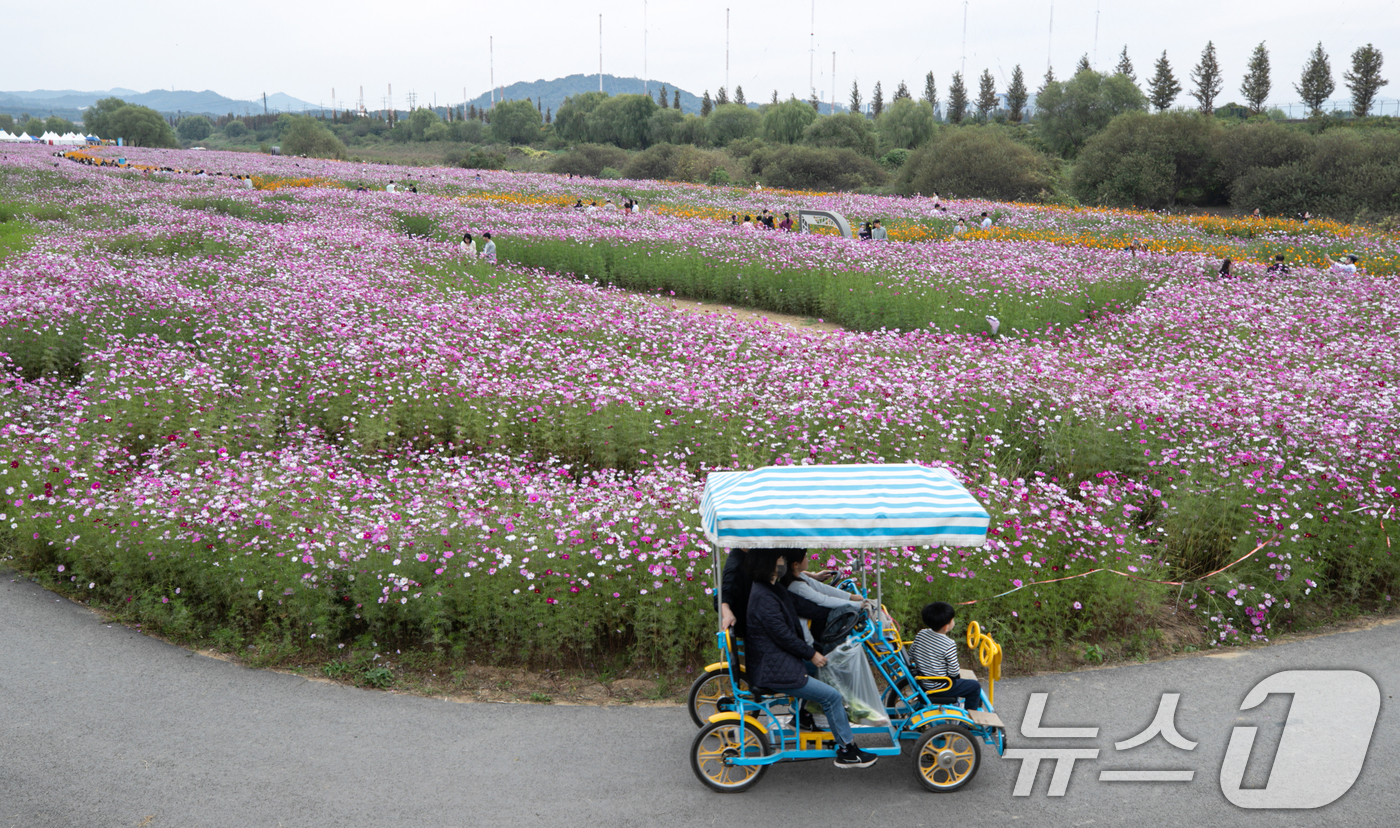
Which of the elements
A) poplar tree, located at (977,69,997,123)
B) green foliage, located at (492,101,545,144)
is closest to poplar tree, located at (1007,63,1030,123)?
poplar tree, located at (977,69,997,123)

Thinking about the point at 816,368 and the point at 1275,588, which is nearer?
the point at 1275,588

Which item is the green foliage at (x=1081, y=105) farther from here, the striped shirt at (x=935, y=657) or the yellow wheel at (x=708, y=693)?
the yellow wheel at (x=708, y=693)

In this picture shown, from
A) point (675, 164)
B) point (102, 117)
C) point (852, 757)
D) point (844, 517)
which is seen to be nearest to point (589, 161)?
point (675, 164)

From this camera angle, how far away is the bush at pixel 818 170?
57.6 meters

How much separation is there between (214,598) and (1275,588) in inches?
369

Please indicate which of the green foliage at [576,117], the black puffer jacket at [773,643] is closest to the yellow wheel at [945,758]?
the black puffer jacket at [773,643]

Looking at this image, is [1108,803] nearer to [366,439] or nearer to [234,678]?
[234,678]

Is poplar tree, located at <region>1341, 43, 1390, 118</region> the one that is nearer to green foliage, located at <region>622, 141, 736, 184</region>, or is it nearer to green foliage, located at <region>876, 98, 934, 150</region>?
green foliage, located at <region>876, 98, 934, 150</region>

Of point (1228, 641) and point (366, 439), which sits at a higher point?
point (366, 439)

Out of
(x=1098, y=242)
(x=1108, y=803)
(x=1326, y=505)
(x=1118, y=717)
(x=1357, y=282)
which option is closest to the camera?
(x=1108, y=803)

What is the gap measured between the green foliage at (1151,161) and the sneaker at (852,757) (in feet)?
148

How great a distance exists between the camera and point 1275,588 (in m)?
7.47

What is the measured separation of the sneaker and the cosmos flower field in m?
1.65

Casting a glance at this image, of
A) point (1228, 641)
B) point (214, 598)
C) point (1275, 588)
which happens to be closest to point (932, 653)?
point (1228, 641)
